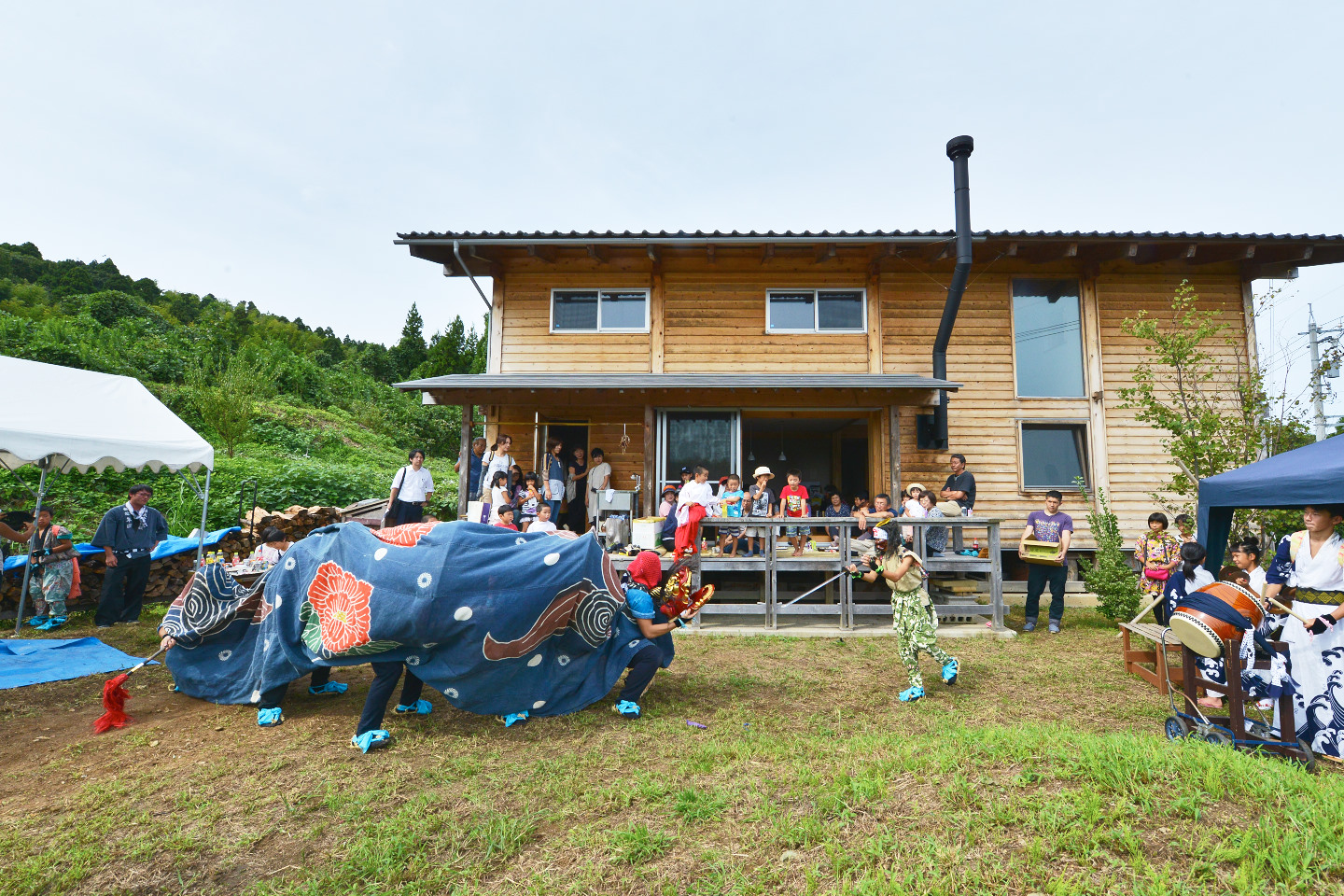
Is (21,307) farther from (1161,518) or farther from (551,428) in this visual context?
(1161,518)

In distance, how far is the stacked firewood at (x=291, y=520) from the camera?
462 inches

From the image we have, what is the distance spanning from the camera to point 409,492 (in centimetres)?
945

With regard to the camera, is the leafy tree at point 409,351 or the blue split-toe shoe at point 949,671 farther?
the leafy tree at point 409,351

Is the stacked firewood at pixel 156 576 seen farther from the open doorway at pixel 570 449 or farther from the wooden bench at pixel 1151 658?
the wooden bench at pixel 1151 658

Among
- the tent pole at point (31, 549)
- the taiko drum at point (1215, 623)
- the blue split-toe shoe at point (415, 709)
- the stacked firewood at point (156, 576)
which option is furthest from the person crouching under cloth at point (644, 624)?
the stacked firewood at point (156, 576)

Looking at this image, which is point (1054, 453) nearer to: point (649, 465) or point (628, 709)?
point (649, 465)

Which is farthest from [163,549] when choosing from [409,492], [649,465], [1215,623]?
[1215,623]

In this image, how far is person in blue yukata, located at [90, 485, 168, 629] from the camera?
27.1 ft

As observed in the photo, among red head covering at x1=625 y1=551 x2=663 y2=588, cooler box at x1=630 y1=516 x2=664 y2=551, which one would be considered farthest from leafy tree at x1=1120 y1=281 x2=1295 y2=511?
red head covering at x1=625 y1=551 x2=663 y2=588

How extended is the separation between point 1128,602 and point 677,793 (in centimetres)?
678

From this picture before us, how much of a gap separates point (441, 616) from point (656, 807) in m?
1.77

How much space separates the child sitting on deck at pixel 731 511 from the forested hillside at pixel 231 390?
319 inches

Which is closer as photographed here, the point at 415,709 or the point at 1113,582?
the point at 415,709

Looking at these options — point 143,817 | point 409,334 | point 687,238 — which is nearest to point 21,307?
point 409,334
